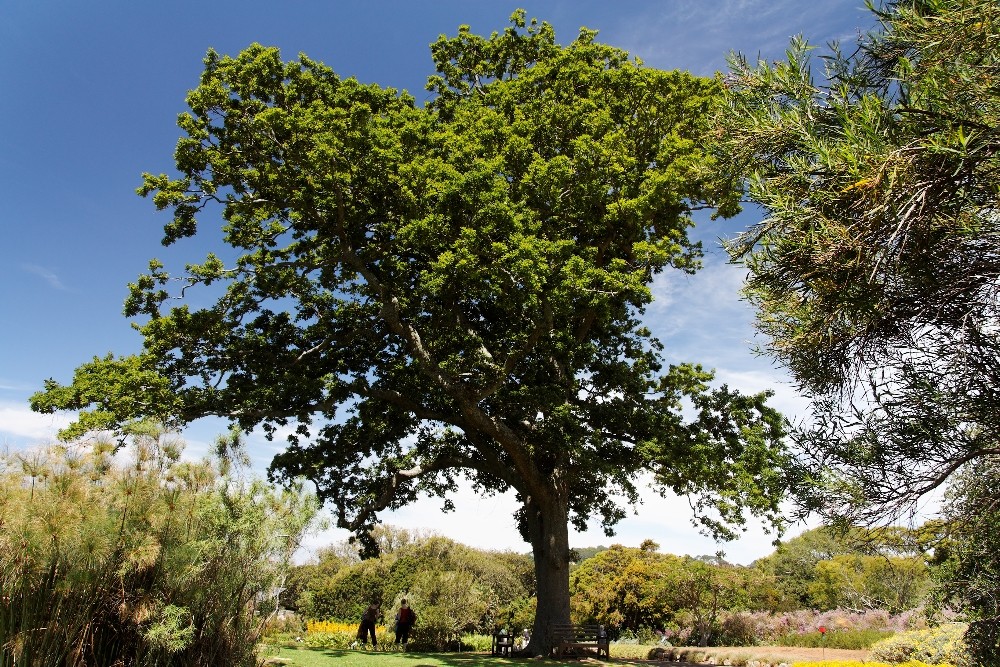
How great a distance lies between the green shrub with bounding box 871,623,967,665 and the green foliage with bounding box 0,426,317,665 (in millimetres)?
9931

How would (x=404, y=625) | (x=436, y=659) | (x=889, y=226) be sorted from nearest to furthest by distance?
(x=889, y=226), (x=436, y=659), (x=404, y=625)

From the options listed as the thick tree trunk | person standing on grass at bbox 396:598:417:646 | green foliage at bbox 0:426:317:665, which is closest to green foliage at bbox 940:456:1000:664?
green foliage at bbox 0:426:317:665

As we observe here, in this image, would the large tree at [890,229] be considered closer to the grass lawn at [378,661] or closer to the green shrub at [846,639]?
the grass lawn at [378,661]

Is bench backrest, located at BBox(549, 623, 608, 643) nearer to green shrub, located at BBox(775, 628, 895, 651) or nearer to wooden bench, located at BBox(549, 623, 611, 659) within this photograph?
wooden bench, located at BBox(549, 623, 611, 659)

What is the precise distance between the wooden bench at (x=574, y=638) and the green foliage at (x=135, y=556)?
318 inches

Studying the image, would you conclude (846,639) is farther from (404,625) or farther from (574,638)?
(404,625)

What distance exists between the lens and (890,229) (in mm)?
4371

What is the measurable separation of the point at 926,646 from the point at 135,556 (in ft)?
46.3

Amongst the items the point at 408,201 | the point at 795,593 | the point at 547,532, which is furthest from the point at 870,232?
the point at 795,593

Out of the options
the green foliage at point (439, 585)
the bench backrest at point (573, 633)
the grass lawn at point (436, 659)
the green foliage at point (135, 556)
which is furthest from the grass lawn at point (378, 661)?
the green foliage at point (439, 585)

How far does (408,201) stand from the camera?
12.9 m

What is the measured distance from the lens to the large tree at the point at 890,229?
13.2 ft

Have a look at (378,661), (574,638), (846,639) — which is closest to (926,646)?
(574,638)

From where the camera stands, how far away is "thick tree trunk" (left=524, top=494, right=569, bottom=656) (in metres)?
15.0
